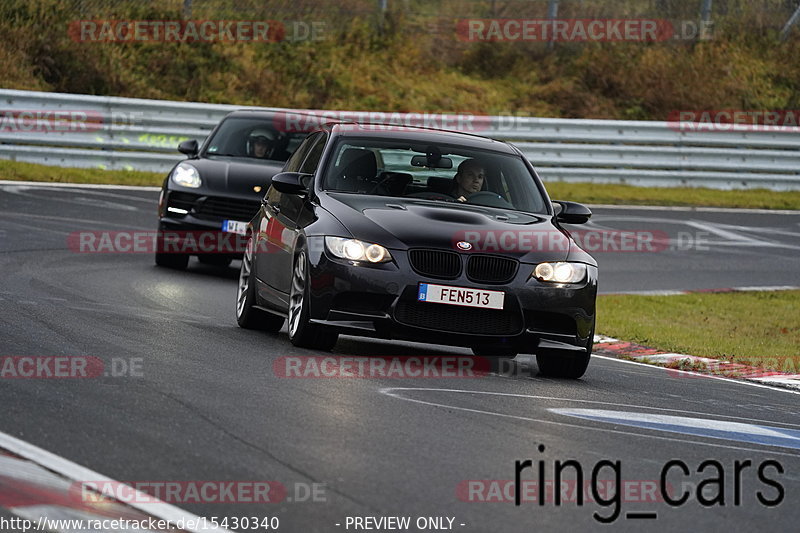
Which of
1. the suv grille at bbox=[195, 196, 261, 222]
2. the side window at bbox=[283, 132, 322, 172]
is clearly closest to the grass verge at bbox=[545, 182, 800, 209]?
the suv grille at bbox=[195, 196, 261, 222]

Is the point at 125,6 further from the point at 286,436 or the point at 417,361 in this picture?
the point at 286,436

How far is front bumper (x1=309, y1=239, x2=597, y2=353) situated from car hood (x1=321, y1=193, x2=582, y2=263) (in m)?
0.16

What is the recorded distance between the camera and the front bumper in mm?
9266

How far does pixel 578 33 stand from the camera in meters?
35.7

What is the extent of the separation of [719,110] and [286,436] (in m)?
29.3

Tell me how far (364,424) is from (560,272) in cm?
278

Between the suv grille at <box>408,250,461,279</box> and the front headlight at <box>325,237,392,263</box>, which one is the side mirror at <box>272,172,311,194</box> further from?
the suv grille at <box>408,250,461,279</box>

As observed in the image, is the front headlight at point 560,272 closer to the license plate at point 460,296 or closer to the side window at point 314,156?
the license plate at point 460,296

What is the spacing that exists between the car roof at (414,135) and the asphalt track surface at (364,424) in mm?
1482

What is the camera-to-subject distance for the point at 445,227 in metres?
9.59

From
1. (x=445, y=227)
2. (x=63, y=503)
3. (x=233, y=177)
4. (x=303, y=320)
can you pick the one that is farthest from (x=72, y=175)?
(x=63, y=503)
